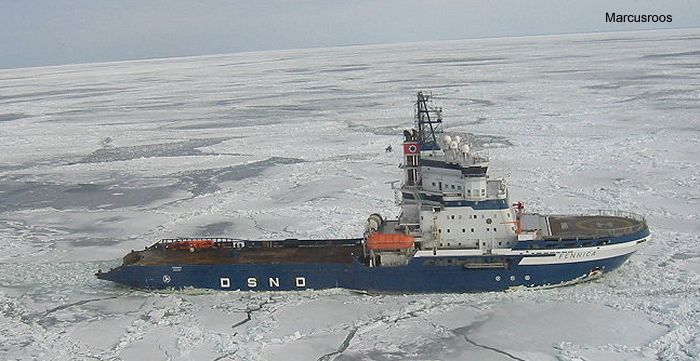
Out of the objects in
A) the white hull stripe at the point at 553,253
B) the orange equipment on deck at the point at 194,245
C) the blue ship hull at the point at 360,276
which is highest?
the orange equipment on deck at the point at 194,245

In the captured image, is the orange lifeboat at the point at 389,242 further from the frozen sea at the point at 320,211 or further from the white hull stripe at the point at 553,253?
Answer: the frozen sea at the point at 320,211

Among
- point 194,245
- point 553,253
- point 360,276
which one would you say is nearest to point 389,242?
point 360,276

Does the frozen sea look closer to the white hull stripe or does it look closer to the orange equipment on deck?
the white hull stripe

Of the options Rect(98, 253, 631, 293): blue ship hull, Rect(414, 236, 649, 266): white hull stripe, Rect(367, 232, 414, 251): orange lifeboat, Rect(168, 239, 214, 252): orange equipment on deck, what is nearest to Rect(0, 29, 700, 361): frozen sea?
Rect(98, 253, 631, 293): blue ship hull

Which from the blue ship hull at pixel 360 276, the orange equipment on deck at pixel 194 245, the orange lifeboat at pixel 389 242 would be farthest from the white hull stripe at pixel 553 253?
the orange equipment on deck at pixel 194 245

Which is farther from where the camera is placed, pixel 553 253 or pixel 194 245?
pixel 194 245

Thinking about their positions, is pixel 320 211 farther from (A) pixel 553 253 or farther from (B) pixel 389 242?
(A) pixel 553 253

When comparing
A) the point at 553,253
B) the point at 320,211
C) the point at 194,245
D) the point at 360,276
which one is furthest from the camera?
the point at 320,211
